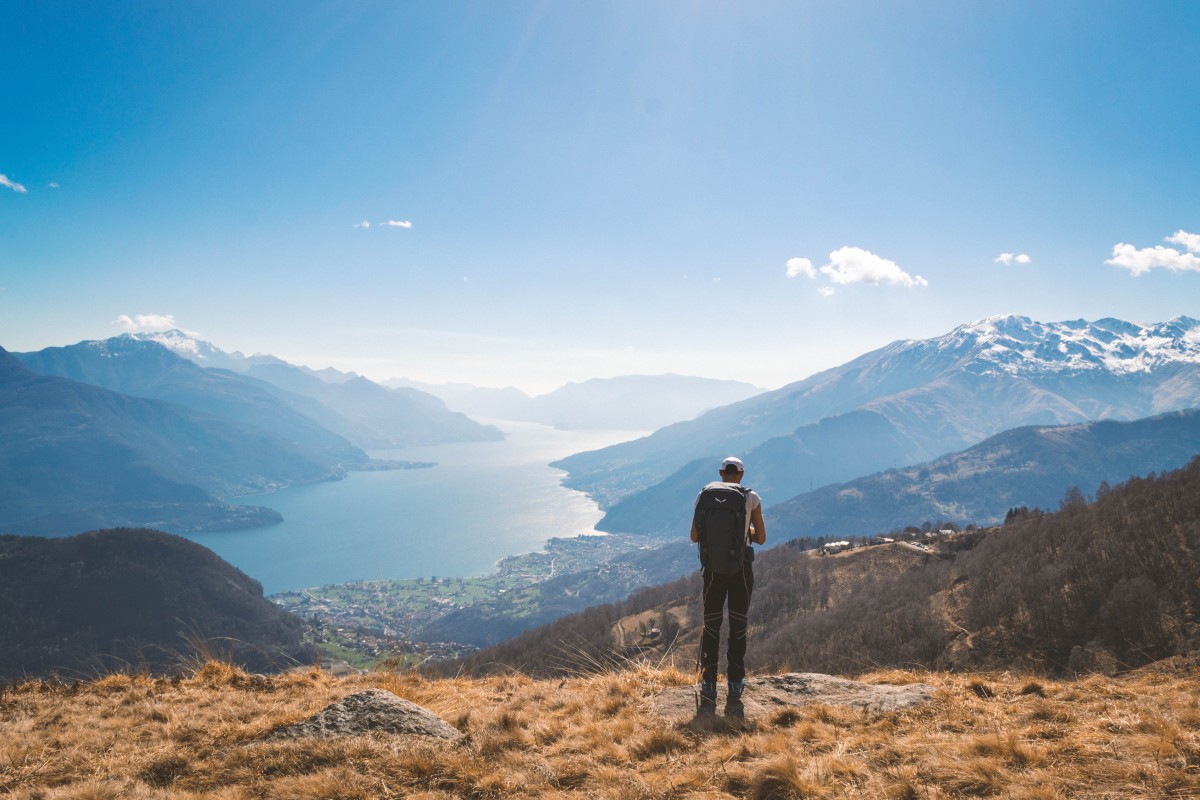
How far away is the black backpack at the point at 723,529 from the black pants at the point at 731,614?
0.61 feet

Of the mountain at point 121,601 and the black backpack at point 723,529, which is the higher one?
the black backpack at point 723,529

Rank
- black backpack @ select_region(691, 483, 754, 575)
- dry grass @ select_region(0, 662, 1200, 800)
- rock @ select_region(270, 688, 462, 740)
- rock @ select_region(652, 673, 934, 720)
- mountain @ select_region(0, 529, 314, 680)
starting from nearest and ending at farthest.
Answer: dry grass @ select_region(0, 662, 1200, 800) → rock @ select_region(270, 688, 462, 740) → rock @ select_region(652, 673, 934, 720) → black backpack @ select_region(691, 483, 754, 575) → mountain @ select_region(0, 529, 314, 680)

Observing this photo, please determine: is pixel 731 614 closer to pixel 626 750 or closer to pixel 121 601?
pixel 626 750

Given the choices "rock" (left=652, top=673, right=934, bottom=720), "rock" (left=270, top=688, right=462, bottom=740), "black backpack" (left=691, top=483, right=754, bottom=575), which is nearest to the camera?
→ "rock" (left=270, top=688, right=462, bottom=740)

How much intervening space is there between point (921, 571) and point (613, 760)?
168 ft

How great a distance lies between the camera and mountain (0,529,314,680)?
275ft

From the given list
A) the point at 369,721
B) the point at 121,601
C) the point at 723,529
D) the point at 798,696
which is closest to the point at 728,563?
the point at 723,529

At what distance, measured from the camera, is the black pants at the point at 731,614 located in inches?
272

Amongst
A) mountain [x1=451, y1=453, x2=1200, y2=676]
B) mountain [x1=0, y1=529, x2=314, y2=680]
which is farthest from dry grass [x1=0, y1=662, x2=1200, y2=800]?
mountain [x1=0, y1=529, x2=314, y2=680]

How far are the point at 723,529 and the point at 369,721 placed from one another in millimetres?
4650

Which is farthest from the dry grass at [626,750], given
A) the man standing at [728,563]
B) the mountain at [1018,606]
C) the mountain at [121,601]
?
the mountain at [121,601]

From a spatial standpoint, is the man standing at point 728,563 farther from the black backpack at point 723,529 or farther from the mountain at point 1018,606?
the mountain at point 1018,606

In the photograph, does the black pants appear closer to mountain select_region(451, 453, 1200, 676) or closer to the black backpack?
the black backpack

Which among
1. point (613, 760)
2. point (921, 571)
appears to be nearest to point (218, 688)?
point (613, 760)
